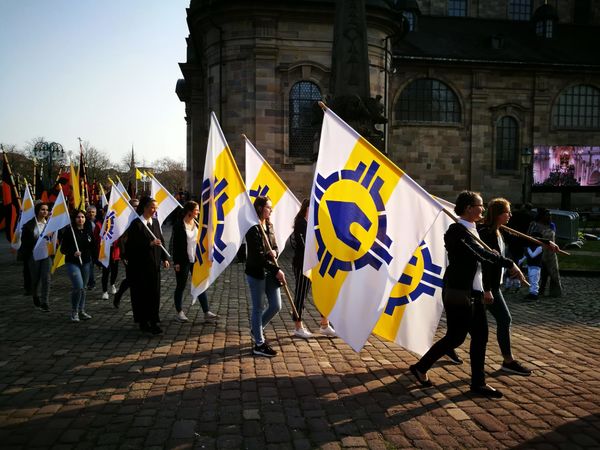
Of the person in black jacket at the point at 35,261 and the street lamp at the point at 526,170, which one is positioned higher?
the street lamp at the point at 526,170

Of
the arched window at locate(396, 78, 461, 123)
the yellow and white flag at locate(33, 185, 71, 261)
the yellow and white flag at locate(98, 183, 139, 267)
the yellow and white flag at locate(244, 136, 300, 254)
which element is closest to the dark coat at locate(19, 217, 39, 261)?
the yellow and white flag at locate(33, 185, 71, 261)

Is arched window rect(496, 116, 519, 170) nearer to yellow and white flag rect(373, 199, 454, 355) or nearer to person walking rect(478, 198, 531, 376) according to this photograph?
person walking rect(478, 198, 531, 376)

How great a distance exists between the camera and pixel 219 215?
6723mm

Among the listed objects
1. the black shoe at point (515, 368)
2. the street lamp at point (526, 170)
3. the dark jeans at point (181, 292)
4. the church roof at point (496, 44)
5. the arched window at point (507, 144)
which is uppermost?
the church roof at point (496, 44)

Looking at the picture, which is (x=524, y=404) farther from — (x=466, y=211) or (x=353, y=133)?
(x=353, y=133)

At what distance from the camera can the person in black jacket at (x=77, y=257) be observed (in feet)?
27.4

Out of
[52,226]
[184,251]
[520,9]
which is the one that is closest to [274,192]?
[184,251]

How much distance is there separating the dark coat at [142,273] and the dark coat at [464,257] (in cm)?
429

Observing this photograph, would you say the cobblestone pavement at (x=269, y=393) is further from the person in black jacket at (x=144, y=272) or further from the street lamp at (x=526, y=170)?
the street lamp at (x=526, y=170)

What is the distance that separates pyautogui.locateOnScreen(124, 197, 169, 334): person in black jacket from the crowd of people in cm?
1

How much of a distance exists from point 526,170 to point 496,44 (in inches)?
476

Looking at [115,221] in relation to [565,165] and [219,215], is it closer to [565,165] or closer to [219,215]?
[219,215]

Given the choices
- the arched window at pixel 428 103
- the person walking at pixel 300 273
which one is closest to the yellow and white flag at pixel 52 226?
the person walking at pixel 300 273

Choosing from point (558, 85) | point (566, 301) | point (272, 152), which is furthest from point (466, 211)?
point (558, 85)
